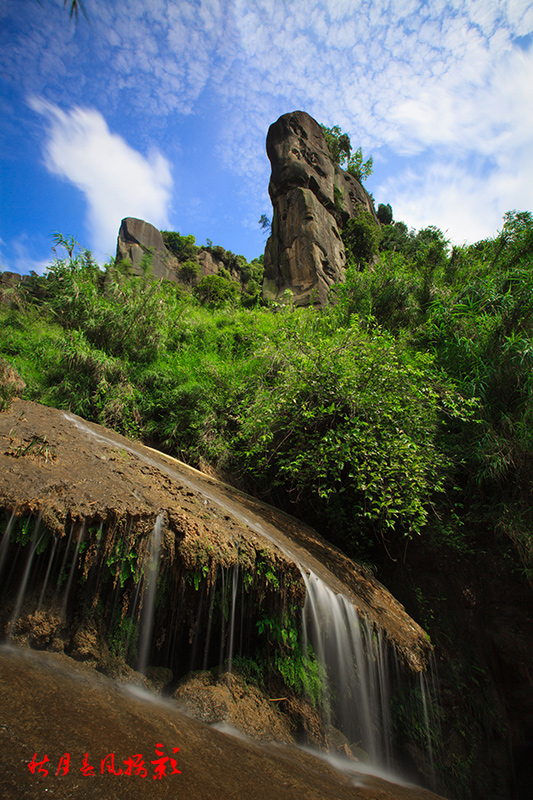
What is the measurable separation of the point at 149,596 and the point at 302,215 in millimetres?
22047

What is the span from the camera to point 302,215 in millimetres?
21391

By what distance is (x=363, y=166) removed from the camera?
33.9m

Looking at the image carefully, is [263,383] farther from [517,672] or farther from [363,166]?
[363,166]

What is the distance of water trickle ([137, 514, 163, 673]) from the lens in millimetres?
3551

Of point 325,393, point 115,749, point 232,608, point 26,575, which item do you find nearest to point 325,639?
point 232,608

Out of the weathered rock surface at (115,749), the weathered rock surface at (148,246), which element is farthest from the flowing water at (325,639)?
the weathered rock surface at (148,246)

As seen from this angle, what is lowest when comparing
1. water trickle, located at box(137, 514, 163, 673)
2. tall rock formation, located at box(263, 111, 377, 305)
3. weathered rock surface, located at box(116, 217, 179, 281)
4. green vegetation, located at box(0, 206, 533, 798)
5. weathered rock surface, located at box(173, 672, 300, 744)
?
weathered rock surface, located at box(173, 672, 300, 744)

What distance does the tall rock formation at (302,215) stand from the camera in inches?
798

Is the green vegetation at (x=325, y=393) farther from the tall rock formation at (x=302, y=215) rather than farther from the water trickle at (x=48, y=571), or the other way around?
the tall rock formation at (x=302, y=215)

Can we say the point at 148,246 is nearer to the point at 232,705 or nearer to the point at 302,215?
the point at 302,215

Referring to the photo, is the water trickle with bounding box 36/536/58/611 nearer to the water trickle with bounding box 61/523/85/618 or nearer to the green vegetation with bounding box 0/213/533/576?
the water trickle with bounding box 61/523/85/618

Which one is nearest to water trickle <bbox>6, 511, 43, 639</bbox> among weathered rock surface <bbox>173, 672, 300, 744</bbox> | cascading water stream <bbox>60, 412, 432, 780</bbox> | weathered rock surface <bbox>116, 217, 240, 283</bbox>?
weathered rock surface <bbox>173, 672, 300, 744</bbox>

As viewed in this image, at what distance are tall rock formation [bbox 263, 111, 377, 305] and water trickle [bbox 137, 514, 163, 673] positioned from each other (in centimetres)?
1689

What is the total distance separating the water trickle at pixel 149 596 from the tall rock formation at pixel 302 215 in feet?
55.4
